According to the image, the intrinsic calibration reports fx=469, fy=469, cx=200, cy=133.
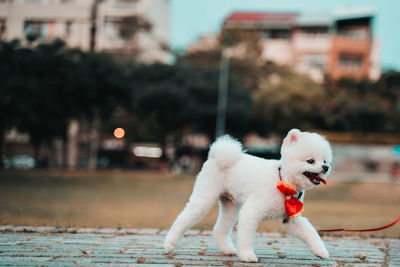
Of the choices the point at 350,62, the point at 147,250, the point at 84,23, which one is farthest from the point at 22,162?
the point at 147,250

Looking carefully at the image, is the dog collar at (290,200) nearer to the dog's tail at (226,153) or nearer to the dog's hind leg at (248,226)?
the dog's hind leg at (248,226)

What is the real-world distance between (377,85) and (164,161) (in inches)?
819

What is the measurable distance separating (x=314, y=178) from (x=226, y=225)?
3.93ft

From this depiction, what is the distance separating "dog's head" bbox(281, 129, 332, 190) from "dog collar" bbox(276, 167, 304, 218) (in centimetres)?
8

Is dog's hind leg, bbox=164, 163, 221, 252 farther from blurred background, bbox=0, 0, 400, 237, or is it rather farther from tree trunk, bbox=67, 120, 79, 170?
tree trunk, bbox=67, 120, 79, 170

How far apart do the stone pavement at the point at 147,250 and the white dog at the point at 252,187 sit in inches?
9.1

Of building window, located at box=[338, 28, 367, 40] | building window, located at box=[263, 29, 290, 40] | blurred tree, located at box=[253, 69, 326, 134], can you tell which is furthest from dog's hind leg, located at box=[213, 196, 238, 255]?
building window, located at box=[263, 29, 290, 40]

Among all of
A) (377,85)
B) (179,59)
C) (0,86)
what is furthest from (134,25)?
(377,85)

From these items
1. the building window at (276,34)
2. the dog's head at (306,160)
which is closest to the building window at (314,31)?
the building window at (276,34)

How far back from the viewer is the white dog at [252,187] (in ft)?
14.1

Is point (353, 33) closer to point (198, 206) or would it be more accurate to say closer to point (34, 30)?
point (34, 30)

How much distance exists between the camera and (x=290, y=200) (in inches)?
173

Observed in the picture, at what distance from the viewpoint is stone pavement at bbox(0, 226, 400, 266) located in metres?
4.39

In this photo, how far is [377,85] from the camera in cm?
4206
